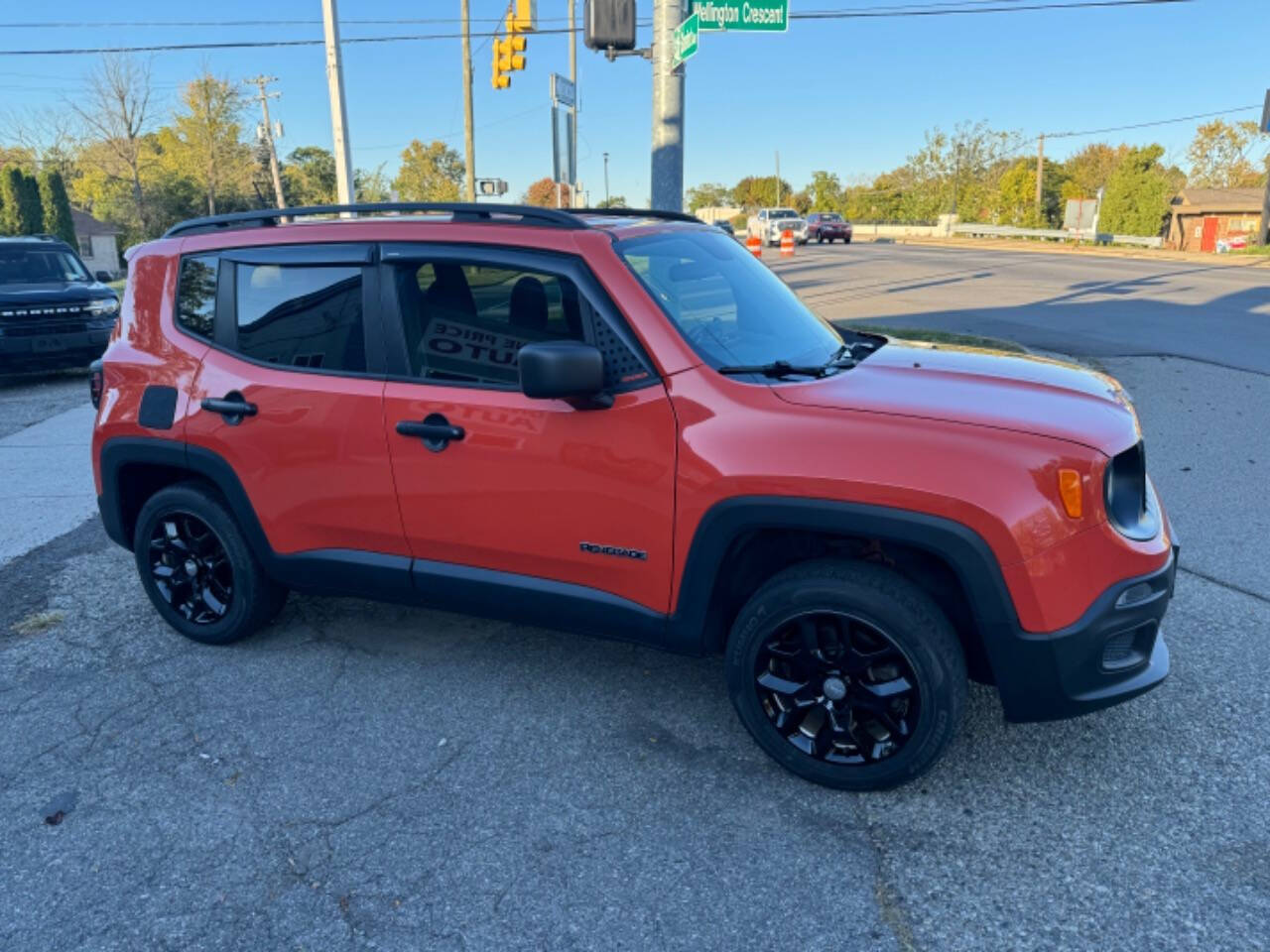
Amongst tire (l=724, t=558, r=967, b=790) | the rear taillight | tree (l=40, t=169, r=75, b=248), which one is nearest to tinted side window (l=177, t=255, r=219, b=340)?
the rear taillight

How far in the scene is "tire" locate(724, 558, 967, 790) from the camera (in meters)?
2.69

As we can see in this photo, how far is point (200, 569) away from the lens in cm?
398

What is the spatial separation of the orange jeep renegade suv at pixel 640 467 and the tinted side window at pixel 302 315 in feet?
0.04

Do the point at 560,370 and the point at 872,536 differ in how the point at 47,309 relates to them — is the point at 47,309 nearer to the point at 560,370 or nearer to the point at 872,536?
the point at 560,370

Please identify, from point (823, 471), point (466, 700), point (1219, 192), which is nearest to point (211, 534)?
point (466, 700)

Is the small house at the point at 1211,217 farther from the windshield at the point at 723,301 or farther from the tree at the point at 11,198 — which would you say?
the tree at the point at 11,198

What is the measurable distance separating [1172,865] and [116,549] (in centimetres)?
551

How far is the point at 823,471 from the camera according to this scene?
8.73ft

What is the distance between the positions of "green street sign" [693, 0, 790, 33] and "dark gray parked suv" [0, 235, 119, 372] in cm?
747

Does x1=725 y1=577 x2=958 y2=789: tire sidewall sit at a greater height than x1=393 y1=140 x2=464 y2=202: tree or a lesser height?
lesser

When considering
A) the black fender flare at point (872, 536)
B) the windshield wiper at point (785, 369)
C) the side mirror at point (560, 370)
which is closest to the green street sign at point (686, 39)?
the windshield wiper at point (785, 369)

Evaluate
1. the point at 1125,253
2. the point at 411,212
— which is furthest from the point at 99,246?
the point at 411,212

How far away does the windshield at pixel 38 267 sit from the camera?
11422mm

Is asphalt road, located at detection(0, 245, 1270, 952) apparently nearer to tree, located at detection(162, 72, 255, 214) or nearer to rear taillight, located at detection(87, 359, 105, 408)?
rear taillight, located at detection(87, 359, 105, 408)
